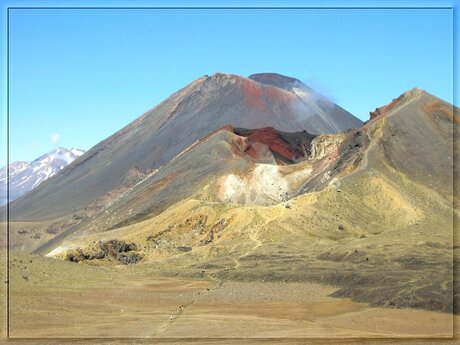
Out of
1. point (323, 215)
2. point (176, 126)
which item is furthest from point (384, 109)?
point (176, 126)

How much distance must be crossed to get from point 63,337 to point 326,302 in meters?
16.8

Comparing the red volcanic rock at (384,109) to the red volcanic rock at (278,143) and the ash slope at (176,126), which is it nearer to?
the red volcanic rock at (278,143)

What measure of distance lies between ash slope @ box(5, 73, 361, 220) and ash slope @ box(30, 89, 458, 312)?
2873 centimetres

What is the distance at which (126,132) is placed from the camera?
18275 cm

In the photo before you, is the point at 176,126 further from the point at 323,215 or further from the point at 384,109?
the point at 323,215

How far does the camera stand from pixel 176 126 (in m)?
161

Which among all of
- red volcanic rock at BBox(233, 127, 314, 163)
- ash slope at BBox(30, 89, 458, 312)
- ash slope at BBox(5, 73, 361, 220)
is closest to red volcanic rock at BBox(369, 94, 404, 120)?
ash slope at BBox(30, 89, 458, 312)

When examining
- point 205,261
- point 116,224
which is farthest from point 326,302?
point 116,224

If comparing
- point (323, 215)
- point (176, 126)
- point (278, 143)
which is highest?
point (176, 126)

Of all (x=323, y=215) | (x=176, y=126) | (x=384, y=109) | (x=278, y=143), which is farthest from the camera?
(x=176, y=126)

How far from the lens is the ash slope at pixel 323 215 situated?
170 ft

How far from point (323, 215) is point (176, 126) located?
91386mm

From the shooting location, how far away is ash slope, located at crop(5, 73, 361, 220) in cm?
14475

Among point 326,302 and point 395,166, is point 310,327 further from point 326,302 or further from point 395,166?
point 395,166
